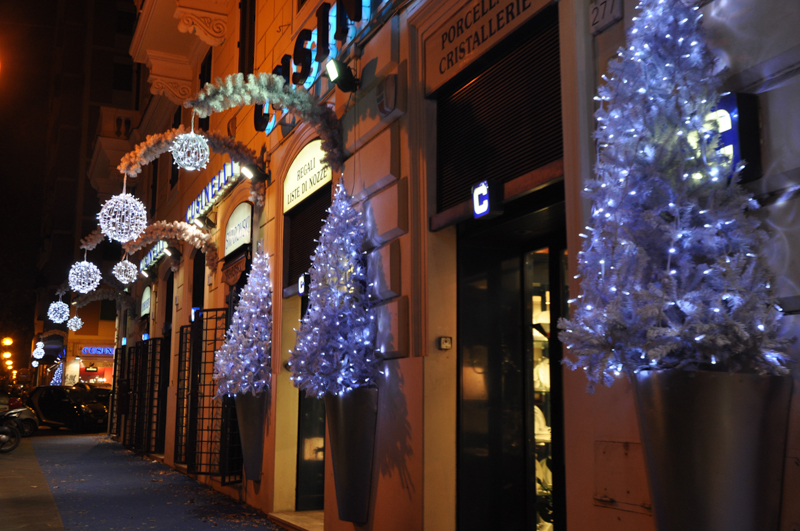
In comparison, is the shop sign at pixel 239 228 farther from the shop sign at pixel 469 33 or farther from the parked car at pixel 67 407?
the parked car at pixel 67 407

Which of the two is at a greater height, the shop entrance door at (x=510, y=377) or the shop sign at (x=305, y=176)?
the shop sign at (x=305, y=176)

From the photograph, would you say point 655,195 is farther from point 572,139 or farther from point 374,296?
point 374,296

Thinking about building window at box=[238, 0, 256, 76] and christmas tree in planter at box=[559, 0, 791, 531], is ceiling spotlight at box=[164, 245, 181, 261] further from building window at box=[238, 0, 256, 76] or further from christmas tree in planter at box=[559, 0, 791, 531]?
christmas tree in planter at box=[559, 0, 791, 531]

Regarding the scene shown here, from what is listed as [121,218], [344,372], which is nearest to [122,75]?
[121,218]

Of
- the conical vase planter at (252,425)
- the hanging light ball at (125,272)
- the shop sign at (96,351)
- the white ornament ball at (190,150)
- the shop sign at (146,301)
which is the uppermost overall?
the white ornament ball at (190,150)

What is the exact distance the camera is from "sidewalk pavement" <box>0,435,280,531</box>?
28.1 feet

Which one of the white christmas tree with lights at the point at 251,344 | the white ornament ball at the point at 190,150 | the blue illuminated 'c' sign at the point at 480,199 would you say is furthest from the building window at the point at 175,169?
the blue illuminated 'c' sign at the point at 480,199

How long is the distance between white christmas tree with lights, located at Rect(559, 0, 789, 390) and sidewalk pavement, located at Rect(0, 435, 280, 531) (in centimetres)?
656

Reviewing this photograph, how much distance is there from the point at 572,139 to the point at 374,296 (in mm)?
2991

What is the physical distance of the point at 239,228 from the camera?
38.7ft

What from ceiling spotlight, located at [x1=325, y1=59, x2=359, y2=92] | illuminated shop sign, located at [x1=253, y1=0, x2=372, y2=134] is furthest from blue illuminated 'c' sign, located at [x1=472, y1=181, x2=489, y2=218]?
illuminated shop sign, located at [x1=253, y1=0, x2=372, y2=134]

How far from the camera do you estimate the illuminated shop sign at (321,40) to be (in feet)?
25.2

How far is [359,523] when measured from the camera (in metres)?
6.75

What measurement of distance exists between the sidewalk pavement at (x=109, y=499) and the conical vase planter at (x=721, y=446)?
6.57 m
